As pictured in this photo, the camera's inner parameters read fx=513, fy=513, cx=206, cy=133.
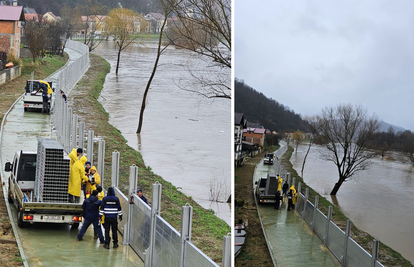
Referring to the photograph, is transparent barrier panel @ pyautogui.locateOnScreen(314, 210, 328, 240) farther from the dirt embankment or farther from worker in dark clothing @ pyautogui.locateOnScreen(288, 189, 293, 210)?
the dirt embankment

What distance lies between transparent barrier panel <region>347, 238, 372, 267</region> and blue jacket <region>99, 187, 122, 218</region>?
204 inches

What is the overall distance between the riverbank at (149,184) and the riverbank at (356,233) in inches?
210

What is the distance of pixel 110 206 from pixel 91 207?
0.42 meters

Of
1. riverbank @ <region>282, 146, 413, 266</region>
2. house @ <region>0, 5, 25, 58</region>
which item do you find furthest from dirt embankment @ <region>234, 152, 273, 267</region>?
house @ <region>0, 5, 25, 58</region>

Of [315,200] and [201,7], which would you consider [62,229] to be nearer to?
[201,7]

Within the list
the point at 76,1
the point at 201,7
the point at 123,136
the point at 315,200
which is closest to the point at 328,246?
the point at 315,200

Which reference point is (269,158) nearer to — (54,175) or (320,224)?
(320,224)

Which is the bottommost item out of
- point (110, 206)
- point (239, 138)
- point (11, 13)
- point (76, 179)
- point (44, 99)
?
point (110, 206)

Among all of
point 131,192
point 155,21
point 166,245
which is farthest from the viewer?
point 155,21

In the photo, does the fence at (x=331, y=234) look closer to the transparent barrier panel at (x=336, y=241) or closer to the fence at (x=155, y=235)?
the transparent barrier panel at (x=336, y=241)

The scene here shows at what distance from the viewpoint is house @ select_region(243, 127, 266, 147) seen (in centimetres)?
616

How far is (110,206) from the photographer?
10062 mm

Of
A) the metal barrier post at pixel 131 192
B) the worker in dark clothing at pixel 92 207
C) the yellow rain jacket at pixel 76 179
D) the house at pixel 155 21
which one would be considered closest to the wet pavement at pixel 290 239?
the metal barrier post at pixel 131 192

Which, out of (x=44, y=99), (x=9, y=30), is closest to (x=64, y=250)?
(x=44, y=99)
